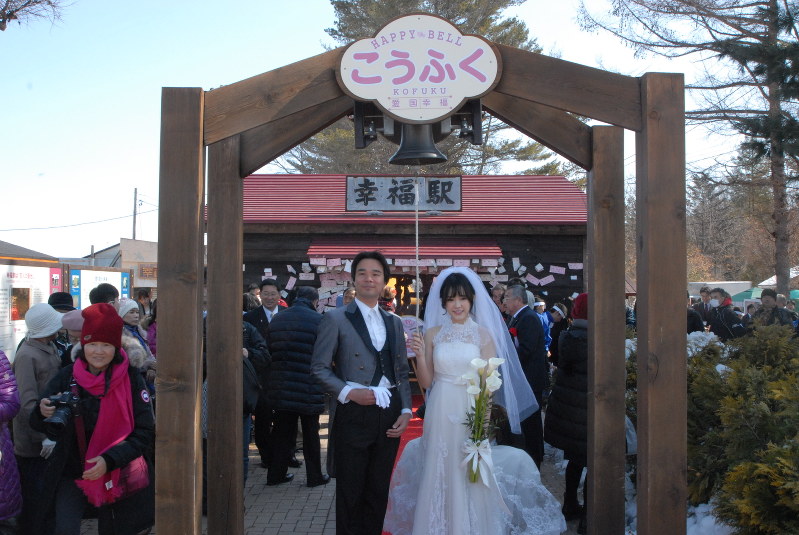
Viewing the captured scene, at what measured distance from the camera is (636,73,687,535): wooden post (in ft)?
10.7

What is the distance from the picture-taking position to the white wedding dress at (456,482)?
13.6 ft

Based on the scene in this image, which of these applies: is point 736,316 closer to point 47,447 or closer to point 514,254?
point 514,254

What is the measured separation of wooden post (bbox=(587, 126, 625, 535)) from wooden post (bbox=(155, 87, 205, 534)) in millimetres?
2297

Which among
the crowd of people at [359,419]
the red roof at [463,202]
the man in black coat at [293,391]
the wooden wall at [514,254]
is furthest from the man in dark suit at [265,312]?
the wooden wall at [514,254]

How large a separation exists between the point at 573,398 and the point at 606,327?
3.50ft

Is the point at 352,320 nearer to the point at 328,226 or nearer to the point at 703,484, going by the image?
the point at 703,484

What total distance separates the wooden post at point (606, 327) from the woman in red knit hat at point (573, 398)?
786 millimetres

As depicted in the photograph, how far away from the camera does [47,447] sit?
3.72 metres

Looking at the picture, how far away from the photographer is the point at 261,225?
1421 cm

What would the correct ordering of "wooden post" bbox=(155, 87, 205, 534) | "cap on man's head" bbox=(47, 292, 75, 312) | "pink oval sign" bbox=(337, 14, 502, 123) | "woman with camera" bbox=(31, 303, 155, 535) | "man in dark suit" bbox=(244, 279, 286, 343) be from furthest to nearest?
"man in dark suit" bbox=(244, 279, 286, 343)
"cap on man's head" bbox=(47, 292, 75, 312)
"woman with camera" bbox=(31, 303, 155, 535)
"pink oval sign" bbox=(337, 14, 502, 123)
"wooden post" bbox=(155, 87, 205, 534)

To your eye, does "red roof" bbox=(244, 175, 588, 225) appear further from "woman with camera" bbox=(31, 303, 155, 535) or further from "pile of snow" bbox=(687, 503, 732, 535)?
"woman with camera" bbox=(31, 303, 155, 535)

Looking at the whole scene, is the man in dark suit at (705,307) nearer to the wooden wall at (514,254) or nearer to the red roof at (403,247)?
the wooden wall at (514,254)

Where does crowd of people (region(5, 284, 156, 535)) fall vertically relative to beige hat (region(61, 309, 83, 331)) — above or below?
below

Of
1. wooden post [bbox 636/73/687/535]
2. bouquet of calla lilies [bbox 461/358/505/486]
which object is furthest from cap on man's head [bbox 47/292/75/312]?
wooden post [bbox 636/73/687/535]
